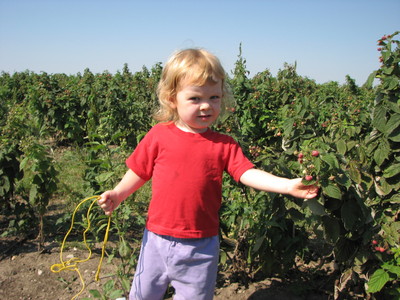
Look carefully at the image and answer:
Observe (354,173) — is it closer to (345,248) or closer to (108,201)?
(345,248)

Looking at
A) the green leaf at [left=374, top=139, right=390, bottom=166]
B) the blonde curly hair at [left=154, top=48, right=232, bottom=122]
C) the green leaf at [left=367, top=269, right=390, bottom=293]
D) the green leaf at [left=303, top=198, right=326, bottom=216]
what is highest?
the blonde curly hair at [left=154, top=48, right=232, bottom=122]

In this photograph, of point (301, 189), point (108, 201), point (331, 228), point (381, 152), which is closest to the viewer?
point (301, 189)

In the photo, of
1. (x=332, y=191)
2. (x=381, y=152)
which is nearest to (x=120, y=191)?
(x=332, y=191)

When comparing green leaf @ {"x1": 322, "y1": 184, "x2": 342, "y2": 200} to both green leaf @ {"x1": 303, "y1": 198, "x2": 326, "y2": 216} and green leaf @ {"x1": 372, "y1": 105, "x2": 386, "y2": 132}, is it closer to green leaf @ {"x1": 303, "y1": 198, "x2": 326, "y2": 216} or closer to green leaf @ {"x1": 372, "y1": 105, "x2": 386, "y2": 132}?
green leaf @ {"x1": 303, "y1": 198, "x2": 326, "y2": 216}

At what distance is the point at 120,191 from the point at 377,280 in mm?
1303

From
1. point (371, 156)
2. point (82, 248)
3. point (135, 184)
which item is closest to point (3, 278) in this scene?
point (82, 248)

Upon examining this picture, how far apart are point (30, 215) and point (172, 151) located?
7.34 ft

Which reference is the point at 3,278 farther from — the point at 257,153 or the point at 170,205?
the point at 257,153

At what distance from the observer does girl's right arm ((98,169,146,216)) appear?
1610 millimetres

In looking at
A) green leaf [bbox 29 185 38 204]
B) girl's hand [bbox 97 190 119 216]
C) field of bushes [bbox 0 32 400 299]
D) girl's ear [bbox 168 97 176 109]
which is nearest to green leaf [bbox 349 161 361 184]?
field of bushes [bbox 0 32 400 299]

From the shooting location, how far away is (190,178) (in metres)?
1.54

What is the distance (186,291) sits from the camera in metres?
1.59

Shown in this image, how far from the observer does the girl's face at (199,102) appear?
4.89ft

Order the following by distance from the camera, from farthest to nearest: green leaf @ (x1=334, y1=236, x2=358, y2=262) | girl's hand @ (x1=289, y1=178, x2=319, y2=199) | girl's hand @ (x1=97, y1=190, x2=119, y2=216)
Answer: green leaf @ (x1=334, y1=236, x2=358, y2=262), girl's hand @ (x1=97, y1=190, x2=119, y2=216), girl's hand @ (x1=289, y1=178, x2=319, y2=199)
